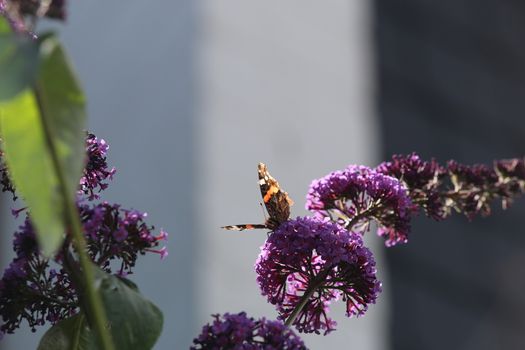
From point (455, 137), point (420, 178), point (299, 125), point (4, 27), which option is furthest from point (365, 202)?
point (455, 137)

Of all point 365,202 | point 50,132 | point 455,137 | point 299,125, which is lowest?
point 50,132

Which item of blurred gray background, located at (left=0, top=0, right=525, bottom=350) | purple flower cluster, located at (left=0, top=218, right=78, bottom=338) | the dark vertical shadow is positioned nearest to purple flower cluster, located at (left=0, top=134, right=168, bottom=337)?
purple flower cluster, located at (left=0, top=218, right=78, bottom=338)

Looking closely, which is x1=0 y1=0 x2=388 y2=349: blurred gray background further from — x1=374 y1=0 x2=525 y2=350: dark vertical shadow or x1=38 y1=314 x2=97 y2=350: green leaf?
x1=38 y1=314 x2=97 y2=350: green leaf

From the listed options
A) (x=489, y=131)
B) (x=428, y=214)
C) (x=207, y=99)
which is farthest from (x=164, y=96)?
(x=428, y=214)

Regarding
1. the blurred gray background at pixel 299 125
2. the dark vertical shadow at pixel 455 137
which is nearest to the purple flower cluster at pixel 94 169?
the blurred gray background at pixel 299 125

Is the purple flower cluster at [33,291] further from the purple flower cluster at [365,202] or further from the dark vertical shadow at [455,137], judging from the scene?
the dark vertical shadow at [455,137]

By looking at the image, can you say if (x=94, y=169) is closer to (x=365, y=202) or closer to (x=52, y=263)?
(x=52, y=263)
